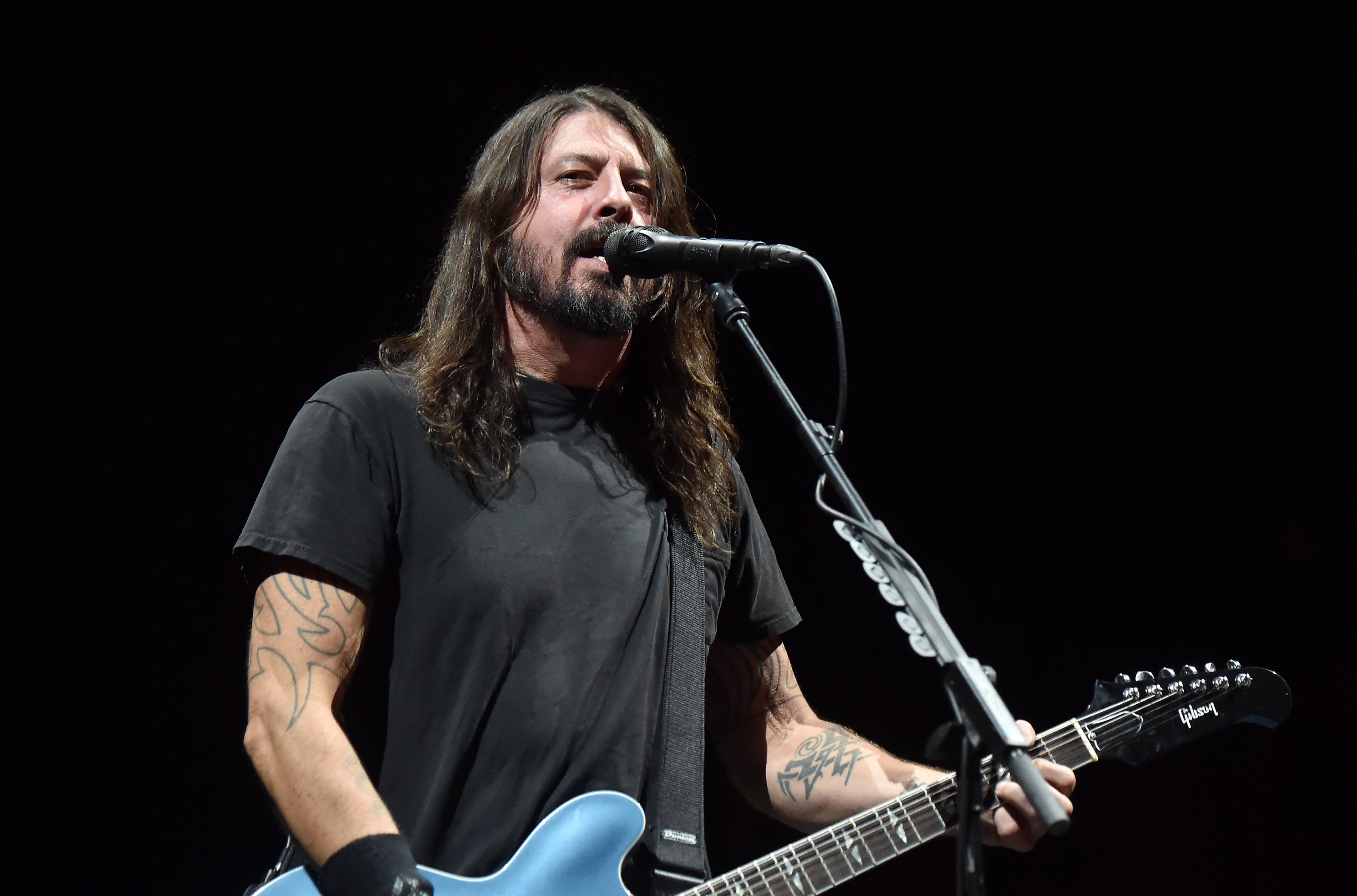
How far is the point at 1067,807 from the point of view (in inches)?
59.9

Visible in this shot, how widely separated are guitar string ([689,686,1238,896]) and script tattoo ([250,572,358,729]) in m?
0.68

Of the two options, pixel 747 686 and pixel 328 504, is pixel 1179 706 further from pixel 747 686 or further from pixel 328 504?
pixel 328 504

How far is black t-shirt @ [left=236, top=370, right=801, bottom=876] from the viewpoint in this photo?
5.24ft

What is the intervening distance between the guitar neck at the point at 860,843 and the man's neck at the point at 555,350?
941 millimetres

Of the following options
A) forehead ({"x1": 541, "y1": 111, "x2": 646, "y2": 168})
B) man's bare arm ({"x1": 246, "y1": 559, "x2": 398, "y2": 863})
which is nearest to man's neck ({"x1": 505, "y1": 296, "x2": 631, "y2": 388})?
forehead ({"x1": 541, "y1": 111, "x2": 646, "y2": 168})

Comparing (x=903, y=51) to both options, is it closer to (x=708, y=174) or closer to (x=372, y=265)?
(x=708, y=174)

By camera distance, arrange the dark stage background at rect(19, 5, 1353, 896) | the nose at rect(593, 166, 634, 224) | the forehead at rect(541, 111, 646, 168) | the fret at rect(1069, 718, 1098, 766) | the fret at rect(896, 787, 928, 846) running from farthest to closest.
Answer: the dark stage background at rect(19, 5, 1353, 896)
the forehead at rect(541, 111, 646, 168)
the nose at rect(593, 166, 634, 224)
the fret at rect(1069, 718, 1098, 766)
the fret at rect(896, 787, 928, 846)

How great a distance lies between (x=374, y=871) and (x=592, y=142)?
1448 millimetres

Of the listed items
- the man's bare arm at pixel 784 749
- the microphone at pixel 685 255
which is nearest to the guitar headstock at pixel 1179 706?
the man's bare arm at pixel 784 749

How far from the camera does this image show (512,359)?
2.04 meters

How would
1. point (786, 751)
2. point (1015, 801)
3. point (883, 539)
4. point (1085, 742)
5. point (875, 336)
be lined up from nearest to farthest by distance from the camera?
point (883, 539)
point (1015, 801)
point (1085, 742)
point (786, 751)
point (875, 336)

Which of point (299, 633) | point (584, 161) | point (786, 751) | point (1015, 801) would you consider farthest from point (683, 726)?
point (584, 161)

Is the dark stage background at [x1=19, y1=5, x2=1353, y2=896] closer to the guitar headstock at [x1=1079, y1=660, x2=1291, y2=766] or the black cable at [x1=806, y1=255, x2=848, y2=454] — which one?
the guitar headstock at [x1=1079, y1=660, x2=1291, y2=766]

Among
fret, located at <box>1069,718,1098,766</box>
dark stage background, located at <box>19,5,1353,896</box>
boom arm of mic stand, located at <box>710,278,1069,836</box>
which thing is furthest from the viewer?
dark stage background, located at <box>19,5,1353,896</box>
